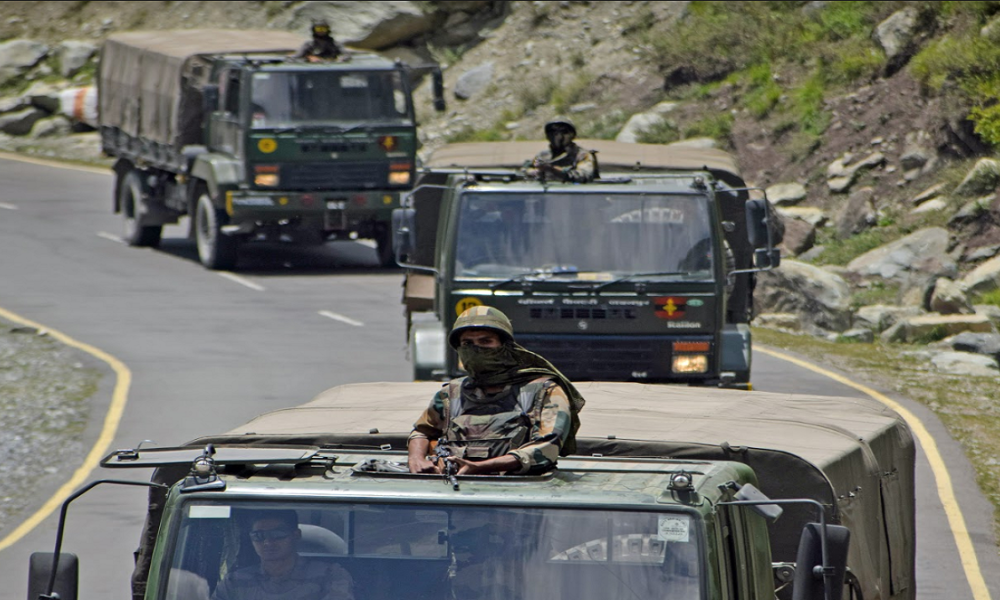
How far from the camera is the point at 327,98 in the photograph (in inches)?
975

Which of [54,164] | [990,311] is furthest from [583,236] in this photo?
[54,164]

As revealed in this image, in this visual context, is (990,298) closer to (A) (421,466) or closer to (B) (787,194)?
(B) (787,194)

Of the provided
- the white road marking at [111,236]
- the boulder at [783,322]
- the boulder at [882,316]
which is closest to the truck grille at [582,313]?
the boulder at [783,322]

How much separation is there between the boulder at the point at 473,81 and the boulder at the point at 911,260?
1662 cm

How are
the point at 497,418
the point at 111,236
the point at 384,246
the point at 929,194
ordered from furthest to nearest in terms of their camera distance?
the point at 111,236 < the point at 929,194 < the point at 384,246 < the point at 497,418

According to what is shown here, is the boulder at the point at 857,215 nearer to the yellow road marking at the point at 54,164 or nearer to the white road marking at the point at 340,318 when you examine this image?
the white road marking at the point at 340,318

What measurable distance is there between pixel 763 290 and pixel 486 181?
10.6 metres

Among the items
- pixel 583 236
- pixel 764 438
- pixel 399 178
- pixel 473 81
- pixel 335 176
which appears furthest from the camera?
pixel 473 81

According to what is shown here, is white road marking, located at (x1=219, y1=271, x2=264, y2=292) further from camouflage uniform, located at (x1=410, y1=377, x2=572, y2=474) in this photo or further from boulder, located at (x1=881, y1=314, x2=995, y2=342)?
camouflage uniform, located at (x1=410, y1=377, x2=572, y2=474)

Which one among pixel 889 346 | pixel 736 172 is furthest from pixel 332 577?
pixel 889 346

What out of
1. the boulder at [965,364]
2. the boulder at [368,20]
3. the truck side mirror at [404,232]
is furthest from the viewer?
the boulder at [368,20]

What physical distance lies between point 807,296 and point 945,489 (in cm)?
984

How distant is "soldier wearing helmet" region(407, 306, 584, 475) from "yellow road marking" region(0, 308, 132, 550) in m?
6.82

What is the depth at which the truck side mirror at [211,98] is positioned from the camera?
972 inches
